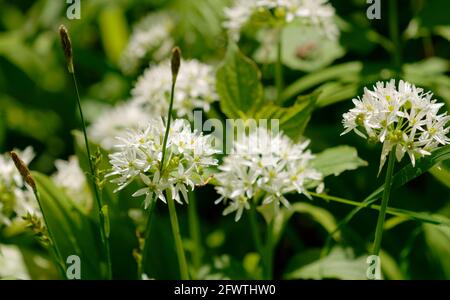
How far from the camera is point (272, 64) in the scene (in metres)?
2.91

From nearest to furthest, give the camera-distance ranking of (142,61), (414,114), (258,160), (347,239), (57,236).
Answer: (414,114), (258,160), (57,236), (347,239), (142,61)

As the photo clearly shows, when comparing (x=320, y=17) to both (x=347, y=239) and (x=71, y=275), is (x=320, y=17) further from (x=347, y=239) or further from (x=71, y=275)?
(x=71, y=275)

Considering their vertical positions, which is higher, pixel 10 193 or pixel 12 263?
pixel 10 193

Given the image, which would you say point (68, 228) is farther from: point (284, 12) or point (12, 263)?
point (284, 12)

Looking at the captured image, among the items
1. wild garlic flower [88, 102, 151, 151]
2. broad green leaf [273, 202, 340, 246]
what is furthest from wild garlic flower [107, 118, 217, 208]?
wild garlic flower [88, 102, 151, 151]

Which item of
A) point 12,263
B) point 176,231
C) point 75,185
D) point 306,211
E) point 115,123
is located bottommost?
point 176,231

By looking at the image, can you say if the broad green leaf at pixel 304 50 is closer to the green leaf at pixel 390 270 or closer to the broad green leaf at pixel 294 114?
the broad green leaf at pixel 294 114

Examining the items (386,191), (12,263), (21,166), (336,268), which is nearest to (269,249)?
(336,268)

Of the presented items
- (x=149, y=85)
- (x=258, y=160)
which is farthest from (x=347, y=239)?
(x=149, y=85)

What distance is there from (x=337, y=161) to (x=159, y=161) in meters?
0.62

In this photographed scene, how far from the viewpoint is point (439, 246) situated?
218cm

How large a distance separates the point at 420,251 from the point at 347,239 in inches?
13.2

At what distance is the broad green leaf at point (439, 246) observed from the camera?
7.07ft
